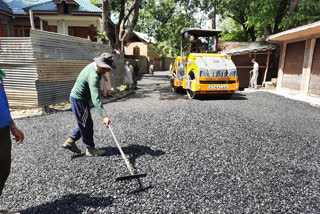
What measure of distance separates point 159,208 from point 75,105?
2.12 m

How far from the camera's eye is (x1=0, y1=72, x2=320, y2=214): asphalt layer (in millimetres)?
2527

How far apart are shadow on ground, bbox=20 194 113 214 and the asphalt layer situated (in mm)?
12

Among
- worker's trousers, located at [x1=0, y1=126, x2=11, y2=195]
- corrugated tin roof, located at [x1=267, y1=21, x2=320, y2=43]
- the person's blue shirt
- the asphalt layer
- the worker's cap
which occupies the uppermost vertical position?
corrugated tin roof, located at [x1=267, y1=21, x2=320, y2=43]

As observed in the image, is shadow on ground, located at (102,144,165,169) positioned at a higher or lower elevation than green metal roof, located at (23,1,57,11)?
lower

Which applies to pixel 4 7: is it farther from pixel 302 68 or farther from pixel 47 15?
pixel 302 68

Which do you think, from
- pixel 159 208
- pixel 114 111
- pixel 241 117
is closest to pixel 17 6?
pixel 114 111

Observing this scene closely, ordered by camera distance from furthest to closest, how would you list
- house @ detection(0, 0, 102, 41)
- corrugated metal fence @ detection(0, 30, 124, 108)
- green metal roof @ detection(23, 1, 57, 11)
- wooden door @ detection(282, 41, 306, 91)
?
1. green metal roof @ detection(23, 1, 57, 11)
2. house @ detection(0, 0, 102, 41)
3. wooden door @ detection(282, 41, 306, 91)
4. corrugated metal fence @ detection(0, 30, 124, 108)

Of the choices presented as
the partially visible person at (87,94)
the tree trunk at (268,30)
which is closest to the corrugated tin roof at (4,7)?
the partially visible person at (87,94)

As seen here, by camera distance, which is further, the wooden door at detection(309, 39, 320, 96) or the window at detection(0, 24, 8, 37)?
the window at detection(0, 24, 8, 37)

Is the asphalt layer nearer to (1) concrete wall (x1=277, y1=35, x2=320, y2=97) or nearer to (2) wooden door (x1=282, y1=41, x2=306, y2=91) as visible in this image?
(1) concrete wall (x1=277, y1=35, x2=320, y2=97)

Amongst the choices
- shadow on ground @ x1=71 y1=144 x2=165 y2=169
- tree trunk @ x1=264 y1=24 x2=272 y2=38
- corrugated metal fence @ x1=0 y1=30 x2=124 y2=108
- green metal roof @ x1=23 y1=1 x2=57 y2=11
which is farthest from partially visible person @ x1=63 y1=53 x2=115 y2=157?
green metal roof @ x1=23 y1=1 x2=57 y2=11

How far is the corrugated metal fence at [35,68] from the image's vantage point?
252 inches

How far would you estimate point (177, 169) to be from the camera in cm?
328

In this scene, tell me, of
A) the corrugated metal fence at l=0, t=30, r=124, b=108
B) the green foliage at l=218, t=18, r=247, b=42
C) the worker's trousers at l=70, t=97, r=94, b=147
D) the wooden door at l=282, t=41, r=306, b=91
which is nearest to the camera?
the worker's trousers at l=70, t=97, r=94, b=147
